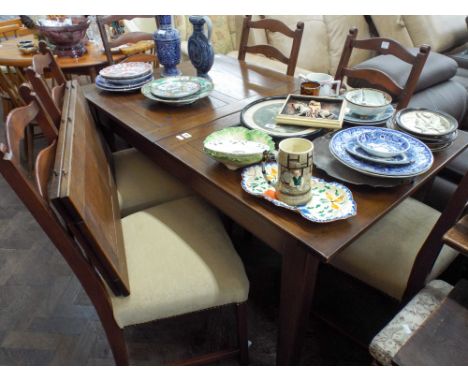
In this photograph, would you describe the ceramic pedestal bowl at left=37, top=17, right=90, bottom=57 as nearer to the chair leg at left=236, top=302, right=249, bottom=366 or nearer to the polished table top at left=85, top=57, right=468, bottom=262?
the polished table top at left=85, top=57, right=468, bottom=262

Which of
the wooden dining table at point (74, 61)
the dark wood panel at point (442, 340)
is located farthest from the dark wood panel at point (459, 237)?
the wooden dining table at point (74, 61)

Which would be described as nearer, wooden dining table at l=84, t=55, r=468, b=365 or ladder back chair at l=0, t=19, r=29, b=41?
wooden dining table at l=84, t=55, r=468, b=365

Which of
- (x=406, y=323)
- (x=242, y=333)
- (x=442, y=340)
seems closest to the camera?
(x=442, y=340)

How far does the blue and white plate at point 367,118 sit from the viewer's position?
113 centimetres

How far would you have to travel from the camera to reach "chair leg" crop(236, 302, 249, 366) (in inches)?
41.3

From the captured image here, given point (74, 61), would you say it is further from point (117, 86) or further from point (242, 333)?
point (242, 333)

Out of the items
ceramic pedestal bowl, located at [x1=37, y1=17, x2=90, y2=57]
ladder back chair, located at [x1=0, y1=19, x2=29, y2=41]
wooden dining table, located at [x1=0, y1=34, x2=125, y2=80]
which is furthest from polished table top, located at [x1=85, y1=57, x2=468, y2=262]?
ladder back chair, located at [x1=0, y1=19, x2=29, y2=41]

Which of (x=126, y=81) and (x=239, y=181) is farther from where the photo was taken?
(x=126, y=81)

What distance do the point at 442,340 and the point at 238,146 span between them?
2.25 ft

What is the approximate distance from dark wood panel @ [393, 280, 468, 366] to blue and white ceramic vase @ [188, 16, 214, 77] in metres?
1.30

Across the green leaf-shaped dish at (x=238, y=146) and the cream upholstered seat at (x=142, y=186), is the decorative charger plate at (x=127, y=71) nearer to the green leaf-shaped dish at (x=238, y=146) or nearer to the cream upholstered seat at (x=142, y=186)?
the cream upholstered seat at (x=142, y=186)

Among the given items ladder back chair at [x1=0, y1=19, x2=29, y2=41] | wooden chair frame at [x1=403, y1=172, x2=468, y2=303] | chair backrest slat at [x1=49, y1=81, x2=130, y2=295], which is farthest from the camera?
ladder back chair at [x1=0, y1=19, x2=29, y2=41]

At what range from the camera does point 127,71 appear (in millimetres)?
1548

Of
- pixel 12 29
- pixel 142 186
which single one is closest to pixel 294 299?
pixel 142 186
